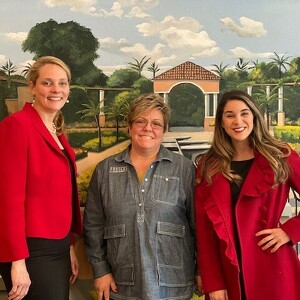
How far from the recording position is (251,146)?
1.65m

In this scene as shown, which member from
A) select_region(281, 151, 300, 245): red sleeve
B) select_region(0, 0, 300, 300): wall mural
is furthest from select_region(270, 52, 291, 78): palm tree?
select_region(281, 151, 300, 245): red sleeve

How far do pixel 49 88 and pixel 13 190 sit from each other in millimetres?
438

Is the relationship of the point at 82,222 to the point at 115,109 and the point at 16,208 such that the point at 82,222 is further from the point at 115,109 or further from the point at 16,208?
the point at 115,109

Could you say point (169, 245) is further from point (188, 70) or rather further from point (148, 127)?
point (188, 70)

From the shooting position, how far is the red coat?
1.53 m

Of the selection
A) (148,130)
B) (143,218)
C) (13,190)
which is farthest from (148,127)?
(13,190)

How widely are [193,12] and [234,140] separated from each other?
2.41 feet

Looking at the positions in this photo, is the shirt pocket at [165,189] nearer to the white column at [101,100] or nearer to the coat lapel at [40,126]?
the coat lapel at [40,126]

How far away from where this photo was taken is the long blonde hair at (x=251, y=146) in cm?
155

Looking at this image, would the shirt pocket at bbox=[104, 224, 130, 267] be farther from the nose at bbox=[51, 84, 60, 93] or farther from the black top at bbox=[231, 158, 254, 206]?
the nose at bbox=[51, 84, 60, 93]

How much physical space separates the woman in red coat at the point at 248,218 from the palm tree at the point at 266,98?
426 mm

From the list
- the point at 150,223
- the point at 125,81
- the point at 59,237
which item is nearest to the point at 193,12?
the point at 125,81

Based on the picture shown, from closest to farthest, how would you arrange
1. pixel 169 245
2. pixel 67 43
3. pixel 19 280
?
1. pixel 19 280
2. pixel 169 245
3. pixel 67 43

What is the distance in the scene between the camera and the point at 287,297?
1.54m
